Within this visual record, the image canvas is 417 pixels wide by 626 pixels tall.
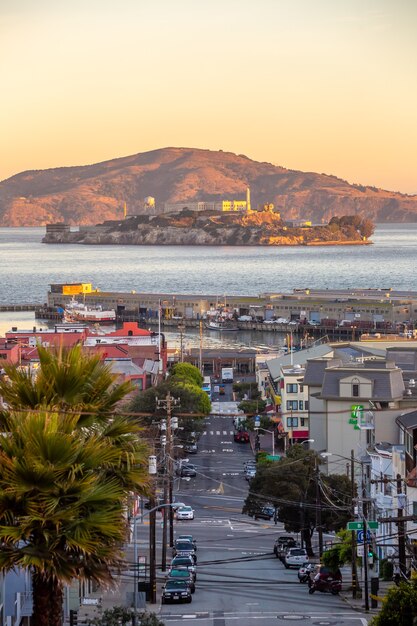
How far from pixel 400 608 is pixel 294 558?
1000 centimetres

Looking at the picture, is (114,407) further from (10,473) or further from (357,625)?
(357,625)

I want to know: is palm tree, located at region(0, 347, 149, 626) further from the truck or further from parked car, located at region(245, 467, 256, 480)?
the truck

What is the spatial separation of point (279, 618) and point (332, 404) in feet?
40.6

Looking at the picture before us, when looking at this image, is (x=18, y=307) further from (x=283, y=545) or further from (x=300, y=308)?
(x=283, y=545)

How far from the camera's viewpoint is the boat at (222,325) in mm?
107425

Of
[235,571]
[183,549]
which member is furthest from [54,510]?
[183,549]

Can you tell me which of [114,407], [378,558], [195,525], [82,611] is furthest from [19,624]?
[195,525]

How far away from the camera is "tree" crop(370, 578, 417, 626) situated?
564 inches

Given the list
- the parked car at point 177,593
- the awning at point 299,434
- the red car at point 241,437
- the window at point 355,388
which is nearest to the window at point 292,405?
the awning at point 299,434

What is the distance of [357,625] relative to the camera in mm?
18156

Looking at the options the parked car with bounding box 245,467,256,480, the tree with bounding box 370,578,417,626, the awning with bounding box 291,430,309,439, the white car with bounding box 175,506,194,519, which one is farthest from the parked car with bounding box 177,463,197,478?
the tree with bounding box 370,578,417,626

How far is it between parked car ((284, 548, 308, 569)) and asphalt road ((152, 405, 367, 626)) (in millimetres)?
149

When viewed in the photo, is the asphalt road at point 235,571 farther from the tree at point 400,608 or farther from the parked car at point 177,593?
the tree at point 400,608

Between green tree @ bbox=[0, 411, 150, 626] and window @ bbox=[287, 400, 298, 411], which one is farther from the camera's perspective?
window @ bbox=[287, 400, 298, 411]
